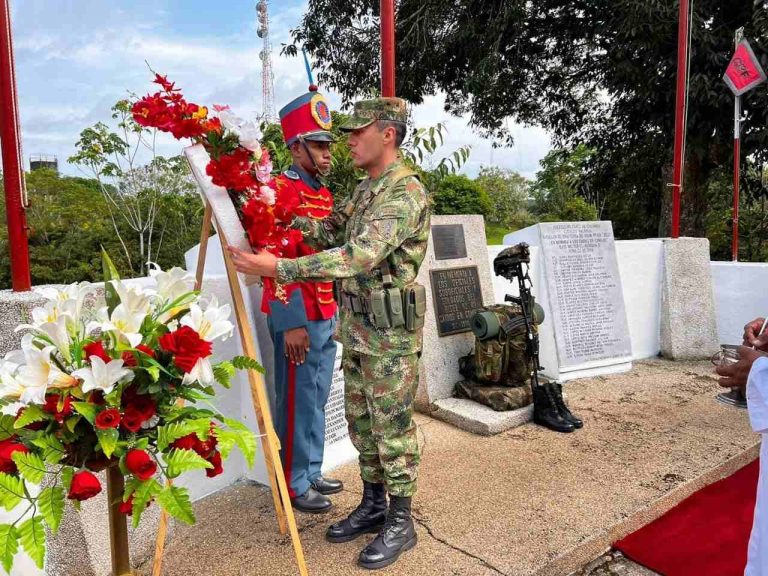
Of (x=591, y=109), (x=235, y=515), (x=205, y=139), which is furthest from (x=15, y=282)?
(x=591, y=109)

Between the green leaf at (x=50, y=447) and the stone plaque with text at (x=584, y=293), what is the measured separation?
4400mm

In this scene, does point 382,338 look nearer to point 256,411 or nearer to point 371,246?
point 371,246

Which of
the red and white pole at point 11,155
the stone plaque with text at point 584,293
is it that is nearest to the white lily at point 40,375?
the red and white pole at point 11,155

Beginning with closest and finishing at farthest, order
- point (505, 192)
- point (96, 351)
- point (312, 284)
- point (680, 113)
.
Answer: point (96, 351), point (312, 284), point (680, 113), point (505, 192)

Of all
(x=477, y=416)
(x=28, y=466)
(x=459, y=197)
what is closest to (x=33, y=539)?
(x=28, y=466)

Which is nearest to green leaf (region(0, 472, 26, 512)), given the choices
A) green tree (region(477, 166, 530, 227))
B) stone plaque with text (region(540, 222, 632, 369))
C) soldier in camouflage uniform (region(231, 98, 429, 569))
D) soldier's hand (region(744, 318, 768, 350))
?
soldier in camouflage uniform (region(231, 98, 429, 569))

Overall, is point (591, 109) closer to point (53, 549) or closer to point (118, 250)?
point (118, 250)

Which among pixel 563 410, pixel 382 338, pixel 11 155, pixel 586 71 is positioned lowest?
pixel 563 410

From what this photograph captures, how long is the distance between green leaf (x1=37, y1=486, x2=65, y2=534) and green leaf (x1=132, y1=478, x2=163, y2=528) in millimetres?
146

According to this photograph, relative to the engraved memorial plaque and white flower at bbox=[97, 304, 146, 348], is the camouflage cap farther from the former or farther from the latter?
the engraved memorial plaque

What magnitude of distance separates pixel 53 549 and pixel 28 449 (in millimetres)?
1232

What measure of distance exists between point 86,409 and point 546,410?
3.33 m

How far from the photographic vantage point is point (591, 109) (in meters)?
12.7

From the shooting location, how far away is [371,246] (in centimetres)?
218
